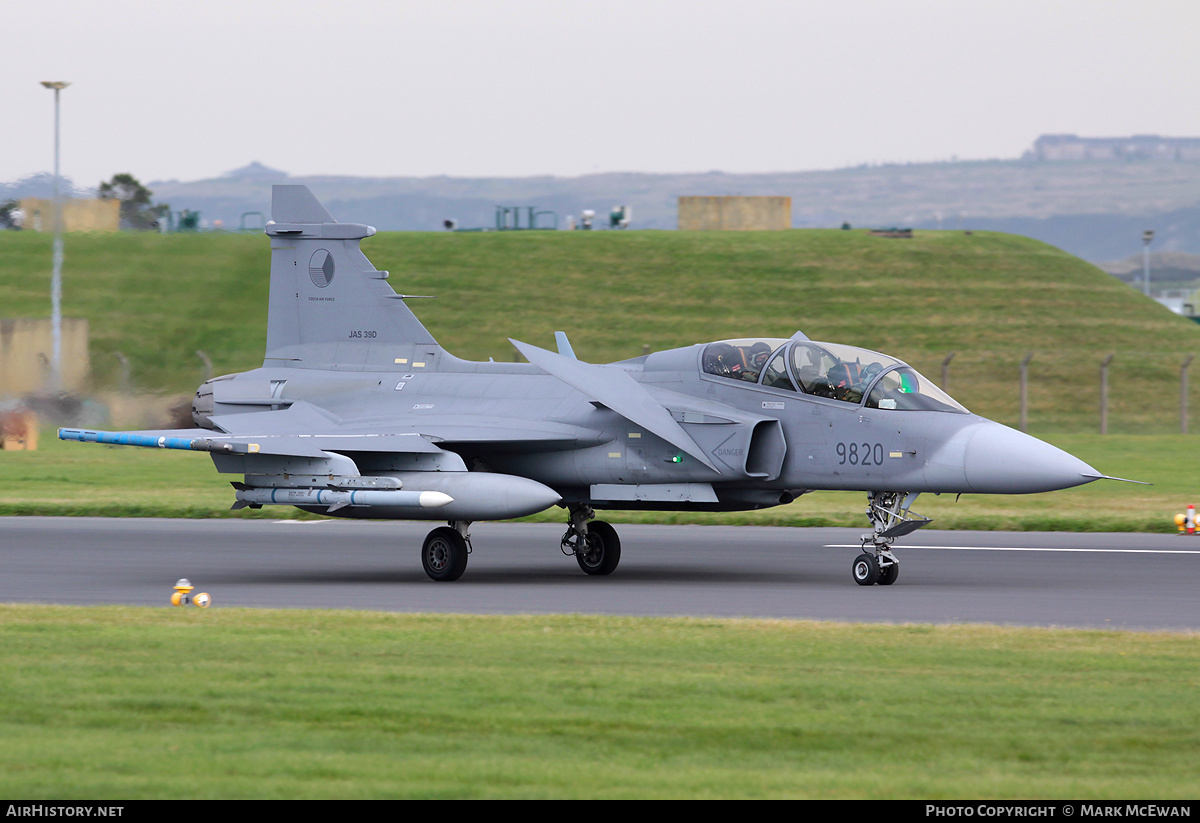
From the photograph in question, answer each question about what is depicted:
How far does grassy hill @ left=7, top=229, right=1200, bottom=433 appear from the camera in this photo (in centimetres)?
4478

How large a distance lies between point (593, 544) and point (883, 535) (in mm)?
3632

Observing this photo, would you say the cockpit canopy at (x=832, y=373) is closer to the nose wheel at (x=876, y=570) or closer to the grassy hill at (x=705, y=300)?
Answer: the nose wheel at (x=876, y=570)

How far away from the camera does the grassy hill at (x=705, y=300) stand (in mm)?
44781

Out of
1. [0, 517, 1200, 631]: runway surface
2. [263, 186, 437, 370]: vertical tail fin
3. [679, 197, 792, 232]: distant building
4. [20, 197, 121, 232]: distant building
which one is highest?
[679, 197, 792, 232]: distant building

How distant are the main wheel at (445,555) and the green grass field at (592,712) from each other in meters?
4.77

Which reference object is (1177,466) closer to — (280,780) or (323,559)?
(323,559)

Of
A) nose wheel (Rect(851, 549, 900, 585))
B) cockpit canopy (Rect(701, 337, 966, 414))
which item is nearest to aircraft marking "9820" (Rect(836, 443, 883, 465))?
cockpit canopy (Rect(701, 337, 966, 414))

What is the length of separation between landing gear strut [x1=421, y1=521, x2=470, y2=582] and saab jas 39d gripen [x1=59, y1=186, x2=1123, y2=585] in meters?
0.02

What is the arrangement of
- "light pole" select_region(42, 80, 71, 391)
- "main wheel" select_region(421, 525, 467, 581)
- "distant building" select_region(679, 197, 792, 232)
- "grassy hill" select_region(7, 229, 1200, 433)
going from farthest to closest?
"distant building" select_region(679, 197, 792, 232) → "grassy hill" select_region(7, 229, 1200, 433) → "light pole" select_region(42, 80, 71, 391) → "main wheel" select_region(421, 525, 467, 581)

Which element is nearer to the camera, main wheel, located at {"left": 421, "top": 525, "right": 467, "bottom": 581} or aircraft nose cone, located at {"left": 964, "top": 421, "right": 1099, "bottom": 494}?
aircraft nose cone, located at {"left": 964, "top": 421, "right": 1099, "bottom": 494}

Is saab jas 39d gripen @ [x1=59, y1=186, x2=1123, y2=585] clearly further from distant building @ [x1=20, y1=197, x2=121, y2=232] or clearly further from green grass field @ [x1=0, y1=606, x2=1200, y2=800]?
distant building @ [x1=20, y1=197, x2=121, y2=232]

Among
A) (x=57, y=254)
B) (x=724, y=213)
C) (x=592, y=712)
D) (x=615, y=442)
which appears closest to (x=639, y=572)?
(x=615, y=442)

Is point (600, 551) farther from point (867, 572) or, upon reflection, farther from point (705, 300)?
point (705, 300)

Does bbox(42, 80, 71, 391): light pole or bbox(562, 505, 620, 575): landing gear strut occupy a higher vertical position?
bbox(42, 80, 71, 391): light pole
